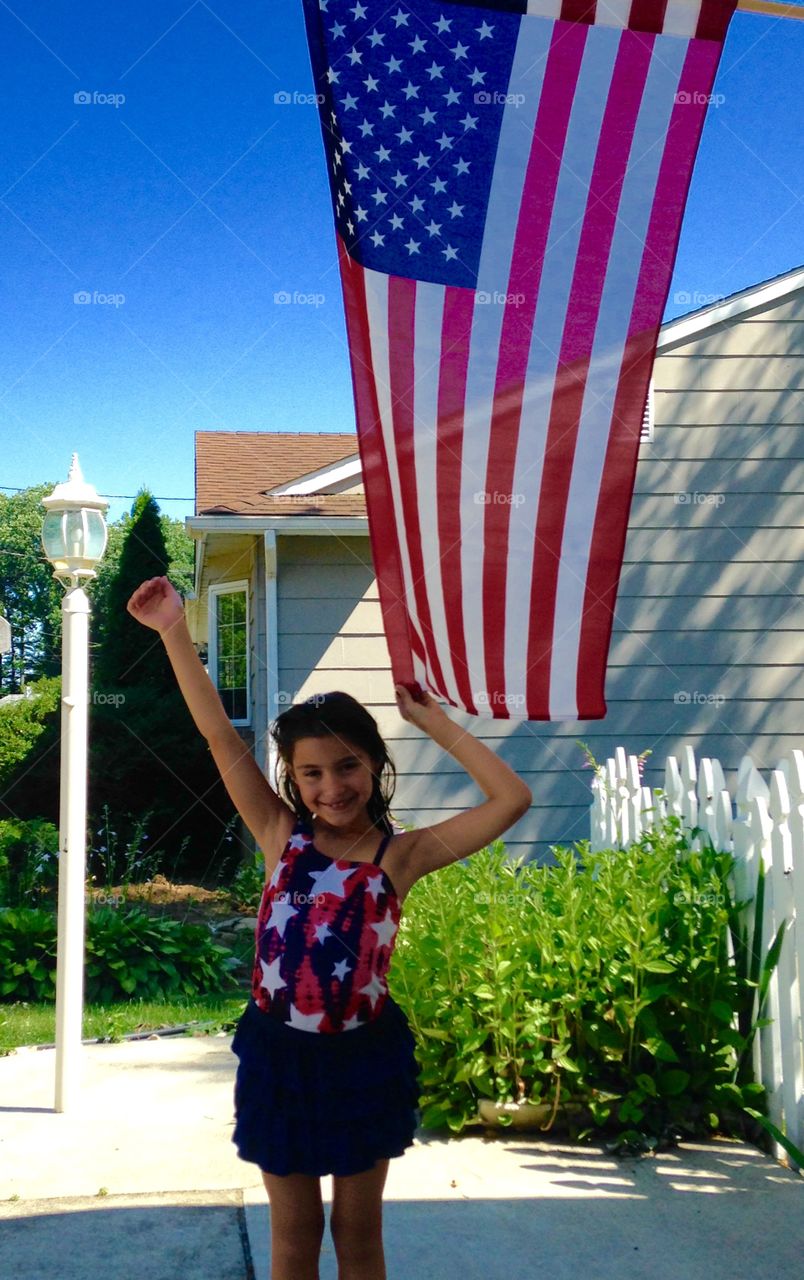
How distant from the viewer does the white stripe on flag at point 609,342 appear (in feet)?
7.64

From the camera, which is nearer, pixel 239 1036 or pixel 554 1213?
pixel 239 1036

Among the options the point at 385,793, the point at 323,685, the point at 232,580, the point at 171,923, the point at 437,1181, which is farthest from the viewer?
the point at 232,580

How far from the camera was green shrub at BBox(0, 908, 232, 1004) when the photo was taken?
679 cm

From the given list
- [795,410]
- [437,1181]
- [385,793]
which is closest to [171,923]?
[437,1181]

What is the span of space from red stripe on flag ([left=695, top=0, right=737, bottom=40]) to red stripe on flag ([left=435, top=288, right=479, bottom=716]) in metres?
0.69

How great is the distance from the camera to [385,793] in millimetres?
2527

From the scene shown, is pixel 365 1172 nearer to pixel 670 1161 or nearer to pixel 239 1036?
pixel 239 1036

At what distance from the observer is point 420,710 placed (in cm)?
229

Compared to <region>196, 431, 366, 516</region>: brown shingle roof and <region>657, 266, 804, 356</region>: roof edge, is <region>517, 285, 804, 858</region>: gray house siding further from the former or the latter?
<region>196, 431, 366, 516</region>: brown shingle roof

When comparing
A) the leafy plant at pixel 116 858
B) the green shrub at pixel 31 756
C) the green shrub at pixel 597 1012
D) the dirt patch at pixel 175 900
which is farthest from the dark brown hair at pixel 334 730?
the green shrub at pixel 31 756

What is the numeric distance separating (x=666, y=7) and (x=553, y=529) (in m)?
1.09

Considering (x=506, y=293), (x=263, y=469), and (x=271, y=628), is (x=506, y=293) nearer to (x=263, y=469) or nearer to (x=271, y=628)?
(x=271, y=628)

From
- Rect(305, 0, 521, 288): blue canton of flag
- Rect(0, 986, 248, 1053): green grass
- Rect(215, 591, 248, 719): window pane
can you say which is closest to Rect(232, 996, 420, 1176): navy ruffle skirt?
Rect(305, 0, 521, 288): blue canton of flag

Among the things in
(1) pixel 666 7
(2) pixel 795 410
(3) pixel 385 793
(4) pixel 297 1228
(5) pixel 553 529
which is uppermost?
(2) pixel 795 410
